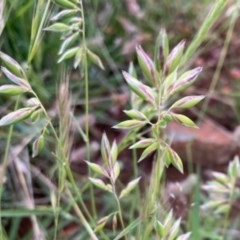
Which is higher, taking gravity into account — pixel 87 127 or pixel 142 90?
pixel 142 90

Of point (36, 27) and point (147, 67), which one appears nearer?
point (147, 67)

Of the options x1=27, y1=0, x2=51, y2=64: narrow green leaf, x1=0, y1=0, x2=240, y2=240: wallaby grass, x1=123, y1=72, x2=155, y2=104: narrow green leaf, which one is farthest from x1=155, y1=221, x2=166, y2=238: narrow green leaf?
x1=27, y1=0, x2=51, y2=64: narrow green leaf

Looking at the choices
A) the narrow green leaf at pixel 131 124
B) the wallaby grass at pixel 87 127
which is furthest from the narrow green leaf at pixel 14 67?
the narrow green leaf at pixel 131 124

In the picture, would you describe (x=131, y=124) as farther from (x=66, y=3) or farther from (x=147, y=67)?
(x=66, y=3)

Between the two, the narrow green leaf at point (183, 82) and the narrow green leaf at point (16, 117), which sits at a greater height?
Answer: the narrow green leaf at point (183, 82)

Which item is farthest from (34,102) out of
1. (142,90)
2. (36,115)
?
(142,90)

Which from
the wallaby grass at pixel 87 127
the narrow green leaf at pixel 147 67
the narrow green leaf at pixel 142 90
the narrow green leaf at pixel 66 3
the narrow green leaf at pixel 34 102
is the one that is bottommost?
the wallaby grass at pixel 87 127

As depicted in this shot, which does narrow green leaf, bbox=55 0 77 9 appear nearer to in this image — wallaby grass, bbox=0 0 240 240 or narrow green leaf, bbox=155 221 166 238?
wallaby grass, bbox=0 0 240 240

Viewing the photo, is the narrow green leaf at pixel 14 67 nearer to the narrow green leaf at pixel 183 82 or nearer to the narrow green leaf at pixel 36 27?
the narrow green leaf at pixel 36 27

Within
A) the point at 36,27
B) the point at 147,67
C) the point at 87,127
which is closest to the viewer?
the point at 147,67
